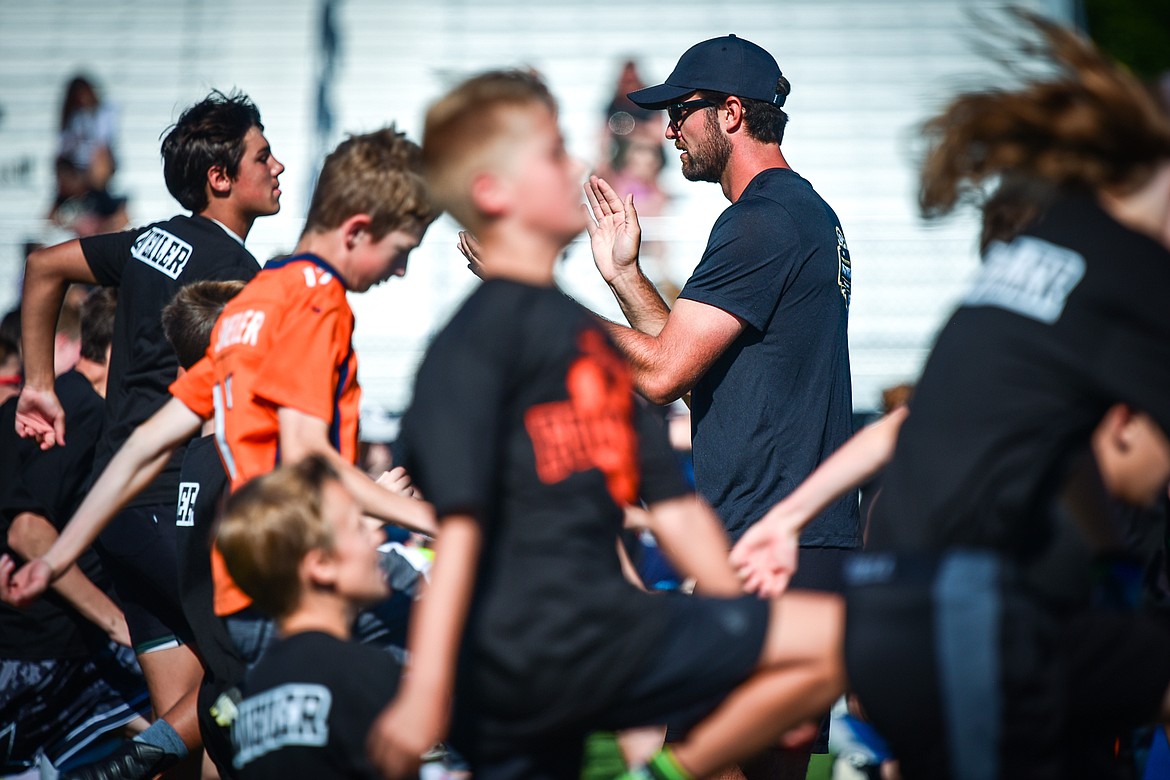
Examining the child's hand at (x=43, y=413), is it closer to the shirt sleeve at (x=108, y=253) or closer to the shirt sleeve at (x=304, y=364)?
the shirt sleeve at (x=108, y=253)

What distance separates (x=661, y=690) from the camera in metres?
2.53

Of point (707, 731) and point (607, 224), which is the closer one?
point (707, 731)

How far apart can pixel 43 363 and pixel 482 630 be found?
317 cm

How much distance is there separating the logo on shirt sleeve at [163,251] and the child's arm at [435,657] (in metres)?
2.58

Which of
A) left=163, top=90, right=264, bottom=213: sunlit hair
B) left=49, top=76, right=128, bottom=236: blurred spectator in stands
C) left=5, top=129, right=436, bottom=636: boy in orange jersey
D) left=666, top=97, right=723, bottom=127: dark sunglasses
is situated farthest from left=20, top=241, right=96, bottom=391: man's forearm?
left=49, top=76, right=128, bottom=236: blurred spectator in stands

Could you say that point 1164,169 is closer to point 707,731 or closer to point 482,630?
point 707,731

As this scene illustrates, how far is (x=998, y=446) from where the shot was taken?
2436mm

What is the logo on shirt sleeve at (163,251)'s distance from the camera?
15.0ft

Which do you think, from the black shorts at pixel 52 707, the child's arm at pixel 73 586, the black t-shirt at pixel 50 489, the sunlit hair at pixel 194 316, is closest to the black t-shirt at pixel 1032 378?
the sunlit hair at pixel 194 316

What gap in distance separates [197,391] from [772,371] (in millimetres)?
1868

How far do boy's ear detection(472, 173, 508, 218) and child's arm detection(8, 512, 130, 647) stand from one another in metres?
3.43

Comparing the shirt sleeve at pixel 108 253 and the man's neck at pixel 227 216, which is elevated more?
the man's neck at pixel 227 216

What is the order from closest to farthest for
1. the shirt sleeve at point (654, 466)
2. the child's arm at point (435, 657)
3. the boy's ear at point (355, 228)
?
the child's arm at point (435, 657) < the shirt sleeve at point (654, 466) < the boy's ear at point (355, 228)

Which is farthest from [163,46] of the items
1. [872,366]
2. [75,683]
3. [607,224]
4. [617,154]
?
[607,224]
